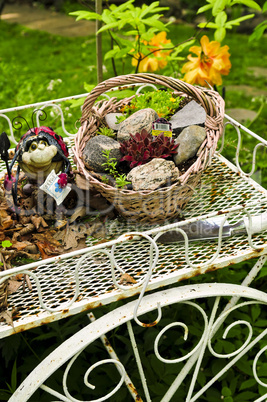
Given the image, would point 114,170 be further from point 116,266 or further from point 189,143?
point 116,266

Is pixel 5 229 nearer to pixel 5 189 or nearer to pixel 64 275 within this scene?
pixel 5 189

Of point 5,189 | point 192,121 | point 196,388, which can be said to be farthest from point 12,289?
point 196,388

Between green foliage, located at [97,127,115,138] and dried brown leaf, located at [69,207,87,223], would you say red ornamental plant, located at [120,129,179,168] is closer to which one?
green foliage, located at [97,127,115,138]

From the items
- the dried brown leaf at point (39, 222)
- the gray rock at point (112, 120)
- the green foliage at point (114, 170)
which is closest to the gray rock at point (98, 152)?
the green foliage at point (114, 170)

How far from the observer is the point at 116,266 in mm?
1127

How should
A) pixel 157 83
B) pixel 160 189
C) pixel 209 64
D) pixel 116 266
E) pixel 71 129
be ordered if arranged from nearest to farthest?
1. pixel 116 266
2. pixel 160 189
3. pixel 157 83
4. pixel 209 64
5. pixel 71 129

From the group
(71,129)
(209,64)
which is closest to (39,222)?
(209,64)

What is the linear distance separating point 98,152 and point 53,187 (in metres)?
0.17

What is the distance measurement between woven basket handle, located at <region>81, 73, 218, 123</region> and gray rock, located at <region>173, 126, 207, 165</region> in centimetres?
11

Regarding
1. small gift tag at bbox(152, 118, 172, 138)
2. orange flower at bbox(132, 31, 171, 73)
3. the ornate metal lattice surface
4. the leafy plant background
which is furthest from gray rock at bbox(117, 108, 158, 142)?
orange flower at bbox(132, 31, 171, 73)

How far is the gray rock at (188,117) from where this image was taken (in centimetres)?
148

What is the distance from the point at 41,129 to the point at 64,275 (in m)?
0.45

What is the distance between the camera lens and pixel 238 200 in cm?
155

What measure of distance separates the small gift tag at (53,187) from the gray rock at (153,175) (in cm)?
22
